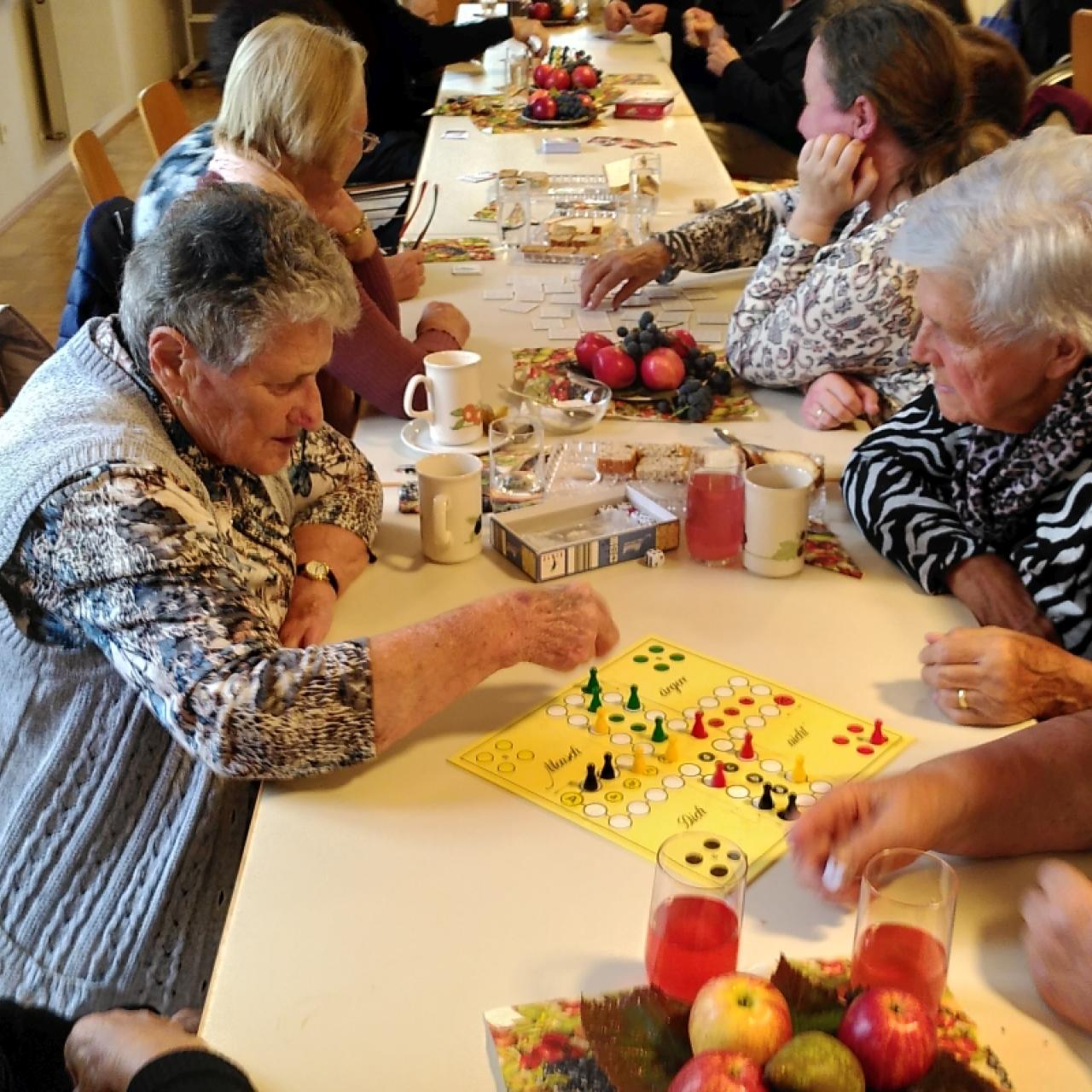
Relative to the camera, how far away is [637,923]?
106 centimetres

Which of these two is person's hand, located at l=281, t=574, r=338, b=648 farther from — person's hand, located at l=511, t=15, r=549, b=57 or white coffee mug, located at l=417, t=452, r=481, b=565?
person's hand, located at l=511, t=15, r=549, b=57

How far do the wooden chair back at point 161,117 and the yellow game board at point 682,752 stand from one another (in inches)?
109

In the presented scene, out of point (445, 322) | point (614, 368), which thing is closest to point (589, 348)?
point (614, 368)

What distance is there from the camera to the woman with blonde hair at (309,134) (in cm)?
207

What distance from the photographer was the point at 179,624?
120cm

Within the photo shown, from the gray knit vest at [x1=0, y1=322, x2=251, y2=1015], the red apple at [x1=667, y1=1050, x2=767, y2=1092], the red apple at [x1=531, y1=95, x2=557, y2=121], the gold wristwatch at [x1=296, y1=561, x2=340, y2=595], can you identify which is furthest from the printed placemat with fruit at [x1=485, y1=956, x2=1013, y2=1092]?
the red apple at [x1=531, y1=95, x2=557, y2=121]

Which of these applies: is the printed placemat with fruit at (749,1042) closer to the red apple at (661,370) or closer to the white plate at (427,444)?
the white plate at (427,444)

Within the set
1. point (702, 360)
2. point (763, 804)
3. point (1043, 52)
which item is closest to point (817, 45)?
point (702, 360)

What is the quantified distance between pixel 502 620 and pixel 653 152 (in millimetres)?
2656

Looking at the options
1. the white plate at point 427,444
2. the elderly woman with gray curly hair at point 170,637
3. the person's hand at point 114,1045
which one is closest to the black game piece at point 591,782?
the elderly woman with gray curly hair at point 170,637

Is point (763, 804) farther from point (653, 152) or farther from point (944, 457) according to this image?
point (653, 152)

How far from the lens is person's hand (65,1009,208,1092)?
1129 millimetres

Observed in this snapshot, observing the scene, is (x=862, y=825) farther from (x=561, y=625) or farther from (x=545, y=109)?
(x=545, y=109)

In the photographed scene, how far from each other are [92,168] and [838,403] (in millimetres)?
1899
